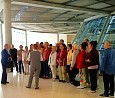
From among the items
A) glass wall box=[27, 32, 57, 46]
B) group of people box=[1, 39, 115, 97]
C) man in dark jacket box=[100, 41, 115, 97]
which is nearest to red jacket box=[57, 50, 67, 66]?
group of people box=[1, 39, 115, 97]

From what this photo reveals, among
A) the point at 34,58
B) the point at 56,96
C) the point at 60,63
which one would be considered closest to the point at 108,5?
the point at 60,63

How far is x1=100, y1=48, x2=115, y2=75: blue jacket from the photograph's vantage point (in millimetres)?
7824

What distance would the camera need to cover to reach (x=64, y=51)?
11.2 metres

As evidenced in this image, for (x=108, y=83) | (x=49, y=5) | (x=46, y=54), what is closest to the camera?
(x=108, y=83)

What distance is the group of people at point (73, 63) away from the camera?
7.96 meters

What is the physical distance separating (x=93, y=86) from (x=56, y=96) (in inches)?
60.4

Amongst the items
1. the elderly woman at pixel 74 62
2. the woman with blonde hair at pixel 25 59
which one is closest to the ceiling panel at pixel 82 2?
the woman with blonde hair at pixel 25 59

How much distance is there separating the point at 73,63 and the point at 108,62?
8.03ft

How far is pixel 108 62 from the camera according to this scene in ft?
25.9

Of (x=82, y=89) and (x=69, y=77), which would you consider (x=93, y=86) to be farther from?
(x=69, y=77)

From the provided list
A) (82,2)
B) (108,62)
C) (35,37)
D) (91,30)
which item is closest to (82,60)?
(108,62)

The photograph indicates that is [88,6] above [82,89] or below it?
above

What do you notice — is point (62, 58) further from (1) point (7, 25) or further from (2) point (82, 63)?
(1) point (7, 25)

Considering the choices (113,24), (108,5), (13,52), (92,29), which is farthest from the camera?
(92,29)
